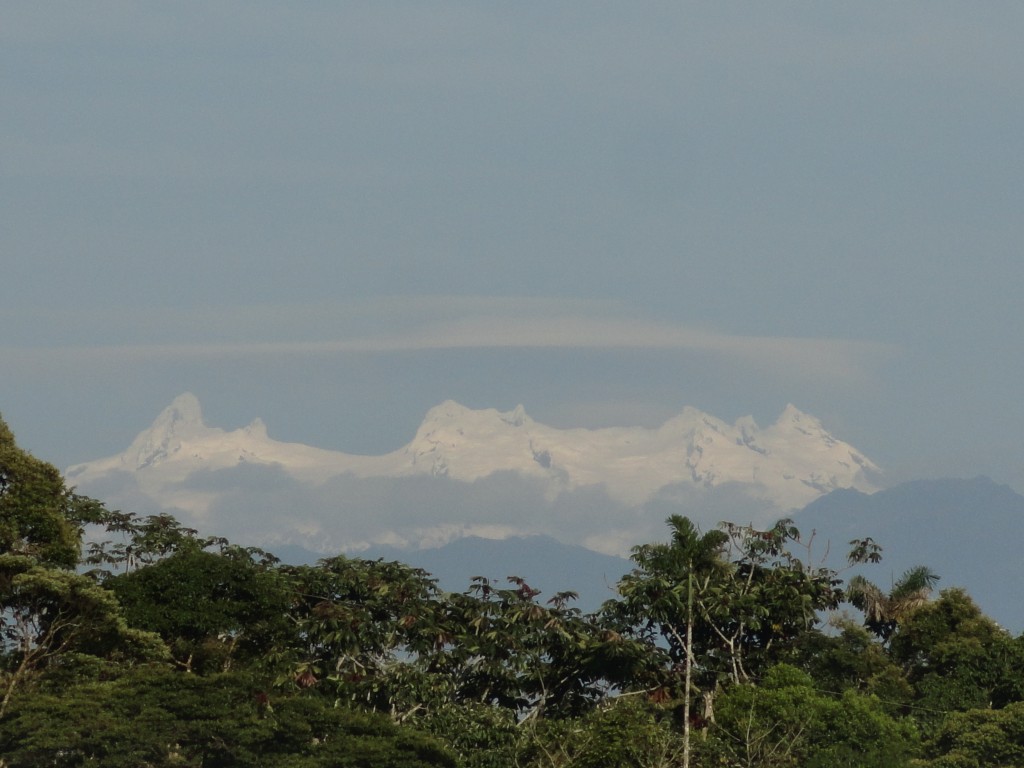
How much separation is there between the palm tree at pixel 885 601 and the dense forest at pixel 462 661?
91 millimetres

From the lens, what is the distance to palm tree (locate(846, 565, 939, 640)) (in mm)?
56844

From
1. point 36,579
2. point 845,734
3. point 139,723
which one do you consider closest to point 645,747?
point 845,734

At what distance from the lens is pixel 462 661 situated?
49500mm

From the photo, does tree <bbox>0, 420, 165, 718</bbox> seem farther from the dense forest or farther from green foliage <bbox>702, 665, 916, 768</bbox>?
green foliage <bbox>702, 665, 916, 768</bbox>

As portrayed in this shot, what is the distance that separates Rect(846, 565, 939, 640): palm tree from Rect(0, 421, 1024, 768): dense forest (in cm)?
9

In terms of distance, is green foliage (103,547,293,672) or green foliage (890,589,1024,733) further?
green foliage (890,589,1024,733)

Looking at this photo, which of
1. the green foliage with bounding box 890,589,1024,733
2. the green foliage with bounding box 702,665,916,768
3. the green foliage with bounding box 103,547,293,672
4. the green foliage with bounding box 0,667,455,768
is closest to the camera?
the green foliage with bounding box 0,667,455,768

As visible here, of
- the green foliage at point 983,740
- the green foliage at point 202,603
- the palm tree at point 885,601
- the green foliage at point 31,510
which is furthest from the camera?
the palm tree at point 885,601

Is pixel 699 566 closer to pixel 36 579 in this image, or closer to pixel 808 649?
pixel 808 649

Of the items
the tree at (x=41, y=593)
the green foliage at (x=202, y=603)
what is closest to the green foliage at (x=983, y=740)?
the green foliage at (x=202, y=603)

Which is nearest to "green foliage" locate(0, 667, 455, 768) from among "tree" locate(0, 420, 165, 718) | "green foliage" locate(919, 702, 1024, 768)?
"tree" locate(0, 420, 165, 718)

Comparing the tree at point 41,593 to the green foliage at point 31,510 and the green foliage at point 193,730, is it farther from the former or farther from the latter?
the green foliage at point 193,730

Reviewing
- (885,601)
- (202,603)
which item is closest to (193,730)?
(202,603)

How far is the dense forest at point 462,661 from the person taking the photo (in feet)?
131
